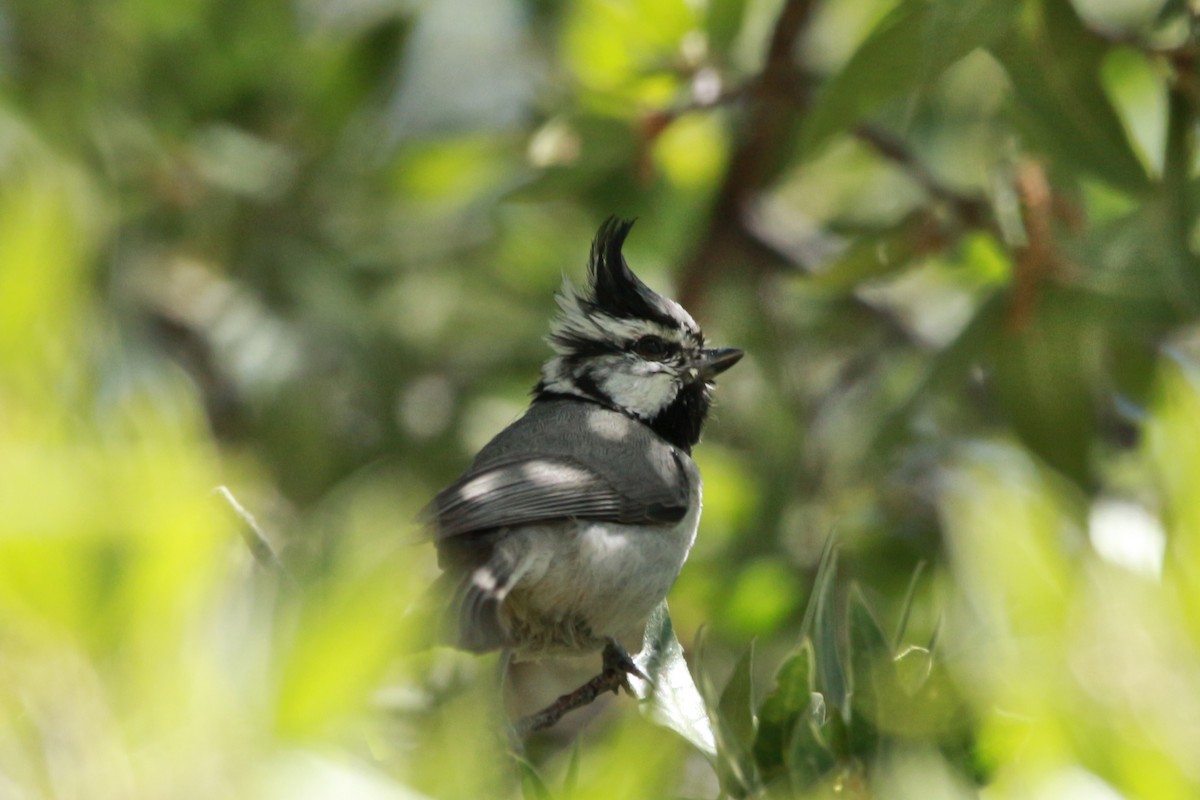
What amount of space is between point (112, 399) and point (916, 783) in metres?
0.77

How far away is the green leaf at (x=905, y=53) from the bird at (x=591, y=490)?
1093 millimetres

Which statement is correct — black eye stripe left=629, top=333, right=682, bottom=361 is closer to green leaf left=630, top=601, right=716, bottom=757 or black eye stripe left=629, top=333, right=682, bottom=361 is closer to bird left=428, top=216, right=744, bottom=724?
bird left=428, top=216, right=744, bottom=724

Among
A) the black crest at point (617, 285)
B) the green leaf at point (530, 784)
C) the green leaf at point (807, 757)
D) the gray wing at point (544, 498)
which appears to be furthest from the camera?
the black crest at point (617, 285)

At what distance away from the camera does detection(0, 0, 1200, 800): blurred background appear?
85 cm

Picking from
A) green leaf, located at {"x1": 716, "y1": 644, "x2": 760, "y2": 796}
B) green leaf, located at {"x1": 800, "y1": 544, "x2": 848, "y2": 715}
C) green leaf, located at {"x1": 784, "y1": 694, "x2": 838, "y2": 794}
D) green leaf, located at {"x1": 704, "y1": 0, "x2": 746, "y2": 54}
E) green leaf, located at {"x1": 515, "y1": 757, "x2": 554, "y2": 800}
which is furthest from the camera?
green leaf, located at {"x1": 704, "y1": 0, "x2": 746, "y2": 54}

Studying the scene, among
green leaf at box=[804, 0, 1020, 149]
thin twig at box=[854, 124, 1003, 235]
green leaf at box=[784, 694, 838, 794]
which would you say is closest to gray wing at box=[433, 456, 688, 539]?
green leaf at box=[804, 0, 1020, 149]

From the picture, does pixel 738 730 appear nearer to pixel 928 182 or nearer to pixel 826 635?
pixel 826 635

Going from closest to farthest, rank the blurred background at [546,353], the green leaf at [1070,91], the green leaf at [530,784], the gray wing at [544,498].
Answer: the blurred background at [546,353], the green leaf at [530,784], the green leaf at [1070,91], the gray wing at [544,498]

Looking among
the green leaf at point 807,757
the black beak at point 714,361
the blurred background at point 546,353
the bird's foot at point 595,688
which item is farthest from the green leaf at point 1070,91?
the green leaf at point 807,757

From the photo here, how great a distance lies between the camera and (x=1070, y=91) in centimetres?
281

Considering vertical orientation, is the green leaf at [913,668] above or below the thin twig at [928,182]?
above

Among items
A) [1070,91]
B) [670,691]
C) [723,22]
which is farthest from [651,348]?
[670,691]

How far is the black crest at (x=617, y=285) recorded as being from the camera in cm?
378

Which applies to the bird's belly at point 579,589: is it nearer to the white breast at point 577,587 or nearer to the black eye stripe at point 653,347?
the white breast at point 577,587
